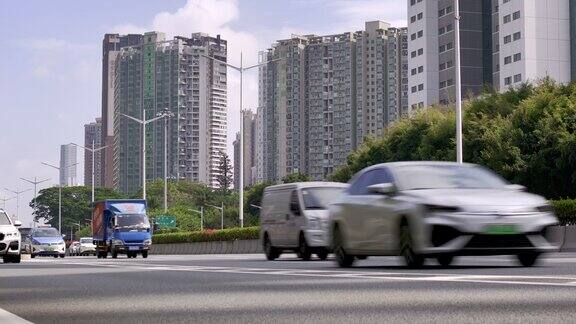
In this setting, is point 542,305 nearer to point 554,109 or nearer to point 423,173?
point 423,173

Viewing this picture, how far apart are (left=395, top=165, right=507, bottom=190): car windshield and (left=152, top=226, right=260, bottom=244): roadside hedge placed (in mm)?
35346

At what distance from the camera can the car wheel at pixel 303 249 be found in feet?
86.3

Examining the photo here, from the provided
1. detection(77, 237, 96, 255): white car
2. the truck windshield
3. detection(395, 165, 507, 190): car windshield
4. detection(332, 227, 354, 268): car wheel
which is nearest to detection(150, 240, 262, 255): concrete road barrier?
the truck windshield

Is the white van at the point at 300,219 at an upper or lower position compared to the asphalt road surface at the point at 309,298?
upper

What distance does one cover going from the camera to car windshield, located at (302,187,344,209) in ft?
88.9

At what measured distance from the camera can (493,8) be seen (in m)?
138

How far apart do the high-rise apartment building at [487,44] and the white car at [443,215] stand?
105 metres

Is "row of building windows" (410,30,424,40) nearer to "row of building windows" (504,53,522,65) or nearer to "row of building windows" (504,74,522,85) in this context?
"row of building windows" (504,53,522,65)

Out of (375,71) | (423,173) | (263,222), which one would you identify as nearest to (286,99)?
(375,71)

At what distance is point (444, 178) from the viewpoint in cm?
1658

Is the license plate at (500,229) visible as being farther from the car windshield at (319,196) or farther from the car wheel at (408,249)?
the car windshield at (319,196)

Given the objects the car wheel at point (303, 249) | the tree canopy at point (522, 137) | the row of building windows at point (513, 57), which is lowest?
the car wheel at point (303, 249)

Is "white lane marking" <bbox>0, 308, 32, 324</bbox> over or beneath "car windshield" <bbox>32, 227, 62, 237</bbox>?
beneath

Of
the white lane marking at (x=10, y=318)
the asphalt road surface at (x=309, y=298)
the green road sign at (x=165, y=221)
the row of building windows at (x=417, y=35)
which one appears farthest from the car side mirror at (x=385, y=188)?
the row of building windows at (x=417, y=35)
